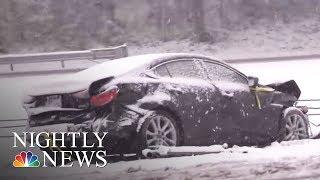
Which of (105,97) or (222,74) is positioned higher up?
(222,74)

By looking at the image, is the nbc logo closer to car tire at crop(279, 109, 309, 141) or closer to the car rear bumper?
the car rear bumper

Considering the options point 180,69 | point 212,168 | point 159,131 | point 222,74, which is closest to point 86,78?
point 159,131

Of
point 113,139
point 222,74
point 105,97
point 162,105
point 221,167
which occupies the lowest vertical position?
point 221,167

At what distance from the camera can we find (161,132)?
20.5 ft

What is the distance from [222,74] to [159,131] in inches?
62.4

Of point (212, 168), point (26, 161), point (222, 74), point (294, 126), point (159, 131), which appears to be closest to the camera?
point (212, 168)

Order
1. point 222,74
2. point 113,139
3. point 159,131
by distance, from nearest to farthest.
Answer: point 113,139, point 159,131, point 222,74

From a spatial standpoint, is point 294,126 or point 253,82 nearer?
point 253,82

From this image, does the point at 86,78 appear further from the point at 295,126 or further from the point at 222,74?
the point at 295,126

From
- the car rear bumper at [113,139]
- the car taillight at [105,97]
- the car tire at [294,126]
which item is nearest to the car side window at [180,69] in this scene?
the car taillight at [105,97]

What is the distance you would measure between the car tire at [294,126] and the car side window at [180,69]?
4.95ft

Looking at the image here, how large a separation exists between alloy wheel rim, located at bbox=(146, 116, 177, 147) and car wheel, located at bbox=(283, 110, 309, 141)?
2.05m

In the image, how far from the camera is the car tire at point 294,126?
306 inches

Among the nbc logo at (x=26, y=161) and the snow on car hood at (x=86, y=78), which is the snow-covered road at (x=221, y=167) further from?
the snow on car hood at (x=86, y=78)
